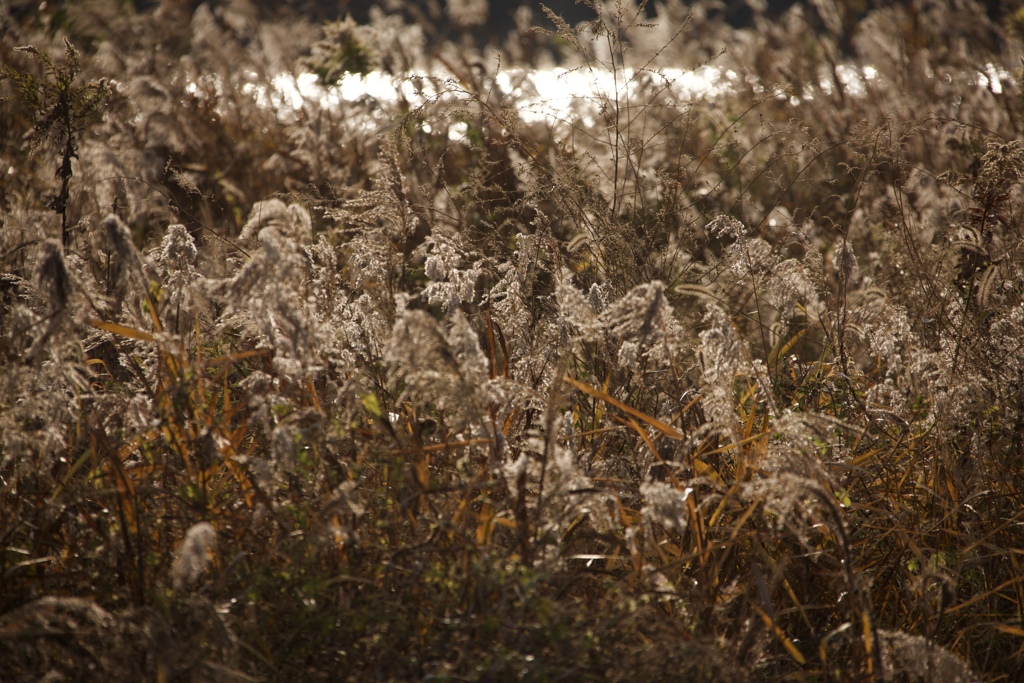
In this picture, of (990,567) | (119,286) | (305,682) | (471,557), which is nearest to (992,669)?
(990,567)

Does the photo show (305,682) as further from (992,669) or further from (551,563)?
(992,669)

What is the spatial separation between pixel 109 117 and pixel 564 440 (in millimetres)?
2852

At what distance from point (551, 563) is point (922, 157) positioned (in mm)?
3828

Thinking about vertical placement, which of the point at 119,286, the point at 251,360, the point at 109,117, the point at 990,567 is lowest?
the point at 990,567

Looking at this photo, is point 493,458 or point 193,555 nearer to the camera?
point 193,555

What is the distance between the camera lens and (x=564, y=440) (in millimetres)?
1828

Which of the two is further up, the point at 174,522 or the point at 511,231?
the point at 511,231

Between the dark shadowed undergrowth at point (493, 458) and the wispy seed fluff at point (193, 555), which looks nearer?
the wispy seed fluff at point (193, 555)

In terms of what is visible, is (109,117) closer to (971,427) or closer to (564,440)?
(564,440)

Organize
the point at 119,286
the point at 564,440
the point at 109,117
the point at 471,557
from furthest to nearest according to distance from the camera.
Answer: the point at 109,117 → the point at 119,286 → the point at 564,440 → the point at 471,557

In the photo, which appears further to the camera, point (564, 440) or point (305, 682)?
point (564, 440)

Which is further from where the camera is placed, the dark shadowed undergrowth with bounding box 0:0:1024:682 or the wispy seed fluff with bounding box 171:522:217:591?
the dark shadowed undergrowth with bounding box 0:0:1024:682

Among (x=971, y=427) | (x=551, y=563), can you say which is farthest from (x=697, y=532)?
(x=971, y=427)

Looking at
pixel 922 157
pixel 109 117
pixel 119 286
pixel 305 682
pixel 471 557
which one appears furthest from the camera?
pixel 922 157
